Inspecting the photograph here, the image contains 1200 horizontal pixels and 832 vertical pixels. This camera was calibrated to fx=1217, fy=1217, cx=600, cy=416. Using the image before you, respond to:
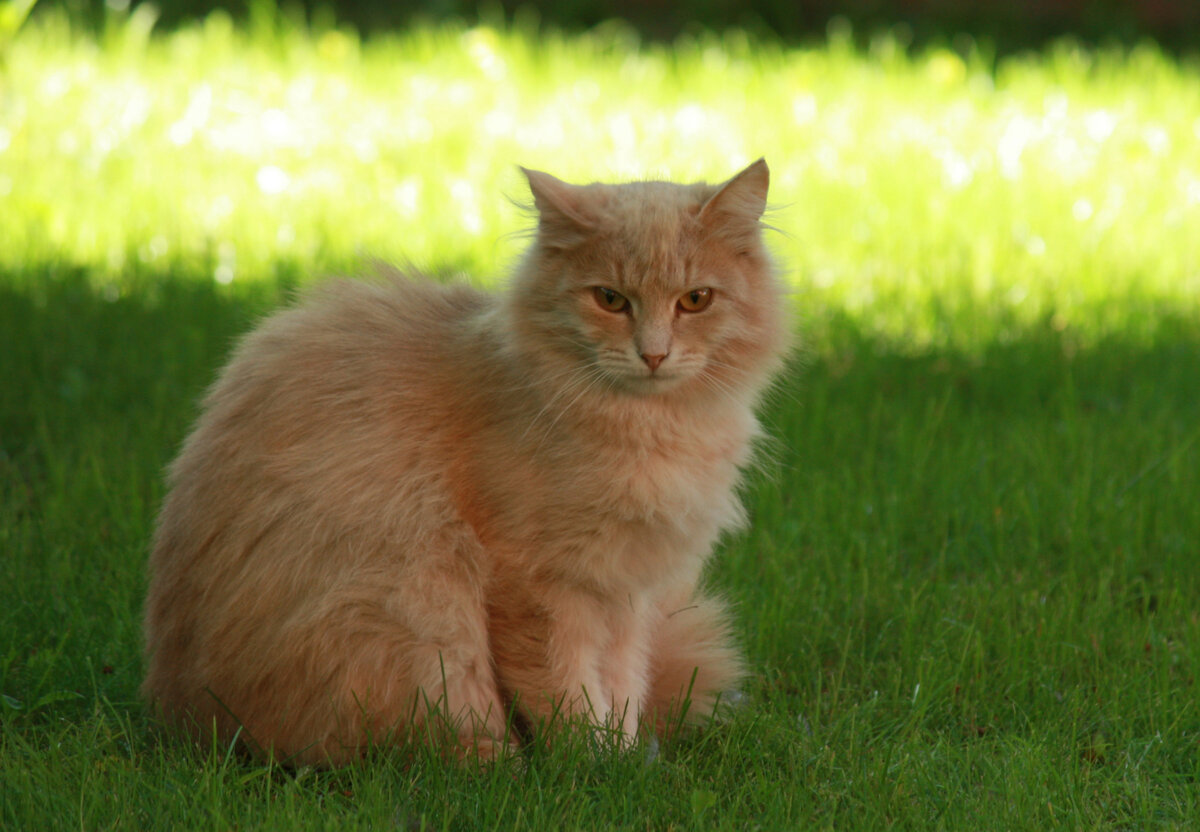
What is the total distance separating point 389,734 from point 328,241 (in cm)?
376

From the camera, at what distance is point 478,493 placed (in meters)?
2.61

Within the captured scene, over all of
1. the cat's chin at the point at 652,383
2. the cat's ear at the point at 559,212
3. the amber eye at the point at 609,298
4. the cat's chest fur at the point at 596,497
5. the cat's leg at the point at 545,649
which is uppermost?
the cat's ear at the point at 559,212

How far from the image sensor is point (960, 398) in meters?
4.80

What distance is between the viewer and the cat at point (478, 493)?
253 cm

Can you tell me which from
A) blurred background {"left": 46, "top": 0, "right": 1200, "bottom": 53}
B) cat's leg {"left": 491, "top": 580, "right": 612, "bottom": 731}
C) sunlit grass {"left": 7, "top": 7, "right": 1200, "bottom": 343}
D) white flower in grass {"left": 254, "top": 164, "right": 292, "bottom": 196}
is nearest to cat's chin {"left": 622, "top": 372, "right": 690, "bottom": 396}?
cat's leg {"left": 491, "top": 580, "right": 612, "bottom": 731}

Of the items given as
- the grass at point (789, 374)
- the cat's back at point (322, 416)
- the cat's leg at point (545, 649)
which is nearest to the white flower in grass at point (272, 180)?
the grass at point (789, 374)

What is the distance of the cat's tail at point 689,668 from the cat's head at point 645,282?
68 cm

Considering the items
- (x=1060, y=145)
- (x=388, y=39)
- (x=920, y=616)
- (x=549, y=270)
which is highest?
(x=388, y=39)

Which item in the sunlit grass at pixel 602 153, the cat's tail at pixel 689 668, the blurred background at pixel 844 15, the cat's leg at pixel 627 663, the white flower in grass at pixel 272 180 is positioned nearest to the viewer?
the cat's leg at pixel 627 663

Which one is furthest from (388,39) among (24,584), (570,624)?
(570,624)

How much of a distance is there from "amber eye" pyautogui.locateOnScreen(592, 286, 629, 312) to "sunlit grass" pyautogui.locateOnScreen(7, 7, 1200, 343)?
220 cm

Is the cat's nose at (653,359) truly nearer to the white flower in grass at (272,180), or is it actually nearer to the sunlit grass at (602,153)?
the sunlit grass at (602,153)

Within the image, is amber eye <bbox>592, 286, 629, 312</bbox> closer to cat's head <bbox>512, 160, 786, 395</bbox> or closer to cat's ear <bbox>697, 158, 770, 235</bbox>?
cat's head <bbox>512, 160, 786, 395</bbox>

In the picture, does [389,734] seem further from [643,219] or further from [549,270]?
[643,219]
